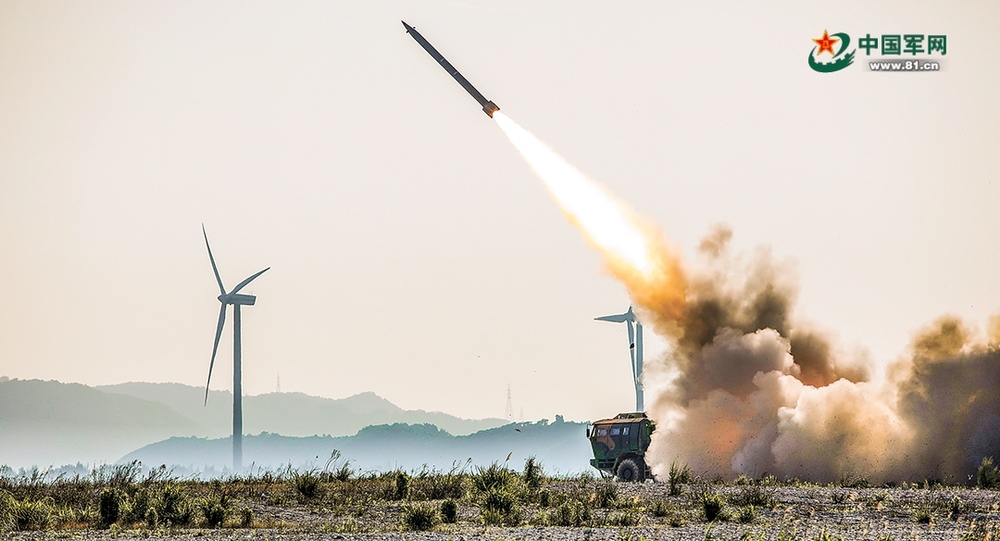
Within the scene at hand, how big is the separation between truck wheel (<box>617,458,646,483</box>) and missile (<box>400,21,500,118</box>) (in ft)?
54.5

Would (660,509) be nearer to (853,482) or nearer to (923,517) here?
(923,517)

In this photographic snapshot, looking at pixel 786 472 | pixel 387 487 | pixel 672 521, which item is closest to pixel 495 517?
pixel 672 521

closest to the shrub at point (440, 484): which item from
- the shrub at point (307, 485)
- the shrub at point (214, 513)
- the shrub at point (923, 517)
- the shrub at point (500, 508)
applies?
the shrub at point (500, 508)

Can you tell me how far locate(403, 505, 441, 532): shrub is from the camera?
114 feet

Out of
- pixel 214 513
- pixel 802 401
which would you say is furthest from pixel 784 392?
pixel 214 513

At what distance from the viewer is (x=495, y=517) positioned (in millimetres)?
35906

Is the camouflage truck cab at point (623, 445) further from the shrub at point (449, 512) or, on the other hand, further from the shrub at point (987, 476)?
the shrub at point (449, 512)

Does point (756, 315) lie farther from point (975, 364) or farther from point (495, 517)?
point (495, 517)

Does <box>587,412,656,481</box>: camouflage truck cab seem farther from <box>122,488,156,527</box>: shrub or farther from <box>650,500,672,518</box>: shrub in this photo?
<box>122,488,156,527</box>: shrub

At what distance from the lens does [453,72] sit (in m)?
63.6

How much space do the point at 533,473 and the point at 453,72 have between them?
2284 cm

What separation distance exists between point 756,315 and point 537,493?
889 inches

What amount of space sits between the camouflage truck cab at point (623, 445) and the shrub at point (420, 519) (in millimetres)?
23468

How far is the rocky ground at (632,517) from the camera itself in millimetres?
32531
